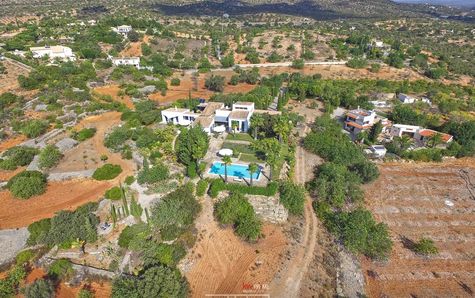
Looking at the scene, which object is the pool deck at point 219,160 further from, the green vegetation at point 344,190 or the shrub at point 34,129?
the shrub at point 34,129

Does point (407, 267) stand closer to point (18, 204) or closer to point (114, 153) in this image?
point (114, 153)

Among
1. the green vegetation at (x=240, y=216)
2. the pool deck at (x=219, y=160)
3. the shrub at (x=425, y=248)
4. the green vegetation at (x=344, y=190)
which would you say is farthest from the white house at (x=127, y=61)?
the shrub at (x=425, y=248)

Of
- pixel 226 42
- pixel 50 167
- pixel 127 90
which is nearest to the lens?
pixel 50 167

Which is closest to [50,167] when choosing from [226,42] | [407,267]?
[407,267]

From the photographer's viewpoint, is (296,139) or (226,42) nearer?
(296,139)

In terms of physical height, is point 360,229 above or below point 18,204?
above

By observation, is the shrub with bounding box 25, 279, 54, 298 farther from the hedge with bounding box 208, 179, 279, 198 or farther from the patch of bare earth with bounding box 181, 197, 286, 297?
the hedge with bounding box 208, 179, 279, 198
